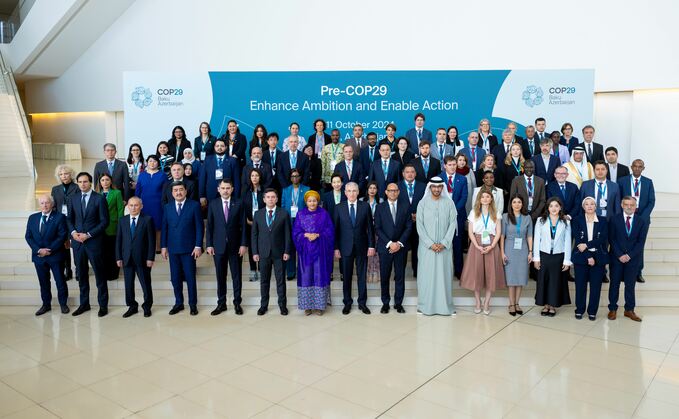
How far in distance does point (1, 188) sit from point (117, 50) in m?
8.32

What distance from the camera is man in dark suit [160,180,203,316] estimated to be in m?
6.67

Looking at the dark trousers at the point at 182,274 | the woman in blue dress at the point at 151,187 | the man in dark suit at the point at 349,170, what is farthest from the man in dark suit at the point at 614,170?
the woman in blue dress at the point at 151,187

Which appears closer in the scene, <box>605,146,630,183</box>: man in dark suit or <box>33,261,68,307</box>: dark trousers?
<box>33,261,68,307</box>: dark trousers

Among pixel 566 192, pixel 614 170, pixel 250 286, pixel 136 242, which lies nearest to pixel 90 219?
pixel 136 242

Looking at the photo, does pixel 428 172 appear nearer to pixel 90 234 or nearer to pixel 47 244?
pixel 90 234

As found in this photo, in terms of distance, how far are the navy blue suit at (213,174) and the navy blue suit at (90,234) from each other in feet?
4.72

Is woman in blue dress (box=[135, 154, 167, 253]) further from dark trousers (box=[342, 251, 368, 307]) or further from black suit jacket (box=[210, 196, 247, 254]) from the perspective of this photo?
dark trousers (box=[342, 251, 368, 307])

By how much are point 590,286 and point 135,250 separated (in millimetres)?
5139

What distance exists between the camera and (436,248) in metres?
6.66

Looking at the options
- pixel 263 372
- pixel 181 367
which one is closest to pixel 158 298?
pixel 181 367

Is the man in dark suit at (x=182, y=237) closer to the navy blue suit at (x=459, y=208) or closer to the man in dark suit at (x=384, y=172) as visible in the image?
the man in dark suit at (x=384, y=172)

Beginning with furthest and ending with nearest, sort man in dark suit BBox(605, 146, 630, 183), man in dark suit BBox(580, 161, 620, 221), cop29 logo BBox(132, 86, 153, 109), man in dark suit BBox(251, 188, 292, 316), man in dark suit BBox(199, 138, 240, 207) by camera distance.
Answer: cop29 logo BBox(132, 86, 153, 109)
man in dark suit BBox(199, 138, 240, 207)
man in dark suit BBox(605, 146, 630, 183)
man in dark suit BBox(580, 161, 620, 221)
man in dark suit BBox(251, 188, 292, 316)

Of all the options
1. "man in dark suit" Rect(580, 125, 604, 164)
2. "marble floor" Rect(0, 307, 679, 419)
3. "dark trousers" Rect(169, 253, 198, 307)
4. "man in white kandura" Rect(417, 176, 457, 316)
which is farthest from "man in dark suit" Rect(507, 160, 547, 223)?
"dark trousers" Rect(169, 253, 198, 307)

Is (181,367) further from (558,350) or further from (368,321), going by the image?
(558,350)
